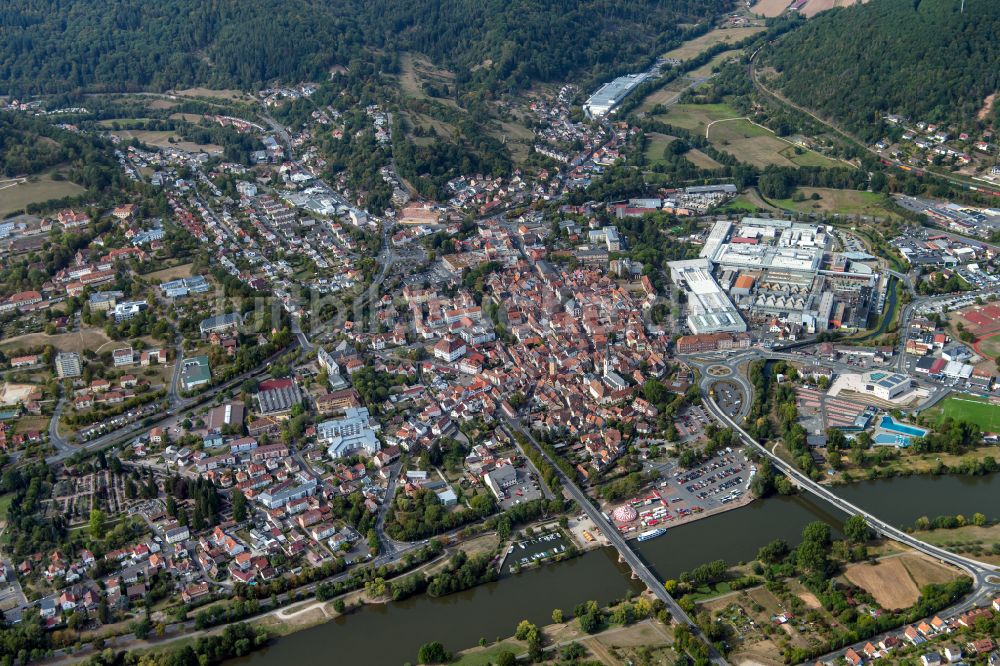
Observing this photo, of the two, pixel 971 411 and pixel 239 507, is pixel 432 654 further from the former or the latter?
pixel 971 411

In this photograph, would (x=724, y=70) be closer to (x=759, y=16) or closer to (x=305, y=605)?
(x=759, y=16)

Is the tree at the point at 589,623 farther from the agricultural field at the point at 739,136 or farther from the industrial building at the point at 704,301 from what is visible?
the agricultural field at the point at 739,136

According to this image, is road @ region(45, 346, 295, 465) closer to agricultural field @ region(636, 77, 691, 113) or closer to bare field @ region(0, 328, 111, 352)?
bare field @ region(0, 328, 111, 352)

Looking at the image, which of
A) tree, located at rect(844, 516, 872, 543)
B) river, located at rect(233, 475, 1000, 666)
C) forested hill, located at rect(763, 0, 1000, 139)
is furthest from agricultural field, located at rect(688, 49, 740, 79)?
tree, located at rect(844, 516, 872, 543)

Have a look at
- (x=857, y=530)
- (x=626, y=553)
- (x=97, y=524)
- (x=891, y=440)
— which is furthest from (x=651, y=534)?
(x=97, y=524)

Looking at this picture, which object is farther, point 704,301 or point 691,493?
point 704,301

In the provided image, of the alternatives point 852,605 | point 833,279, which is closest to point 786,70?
point 833,279
